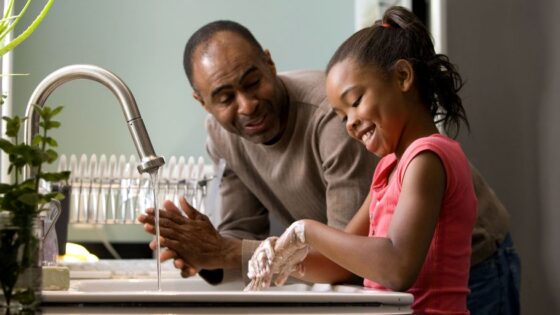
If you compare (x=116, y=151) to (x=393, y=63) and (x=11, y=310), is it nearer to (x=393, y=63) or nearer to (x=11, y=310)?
(x=393, y=63)

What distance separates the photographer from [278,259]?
1.17 metres

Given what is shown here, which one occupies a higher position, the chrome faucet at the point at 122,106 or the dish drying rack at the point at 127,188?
the chrome faucet at the point at 122,106

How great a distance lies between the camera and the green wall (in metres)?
3.06

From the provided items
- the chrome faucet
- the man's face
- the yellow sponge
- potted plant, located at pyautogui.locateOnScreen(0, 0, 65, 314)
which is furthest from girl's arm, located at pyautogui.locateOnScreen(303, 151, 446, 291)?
the man's face

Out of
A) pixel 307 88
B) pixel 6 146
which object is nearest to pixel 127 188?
pixel 307 88

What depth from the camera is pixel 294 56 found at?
3.12 m

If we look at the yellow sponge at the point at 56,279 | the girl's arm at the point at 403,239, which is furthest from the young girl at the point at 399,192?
the yellow sponge at the point at 56,279

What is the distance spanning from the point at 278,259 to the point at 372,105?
23cm

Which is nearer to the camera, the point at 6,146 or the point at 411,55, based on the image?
the point at 6,146

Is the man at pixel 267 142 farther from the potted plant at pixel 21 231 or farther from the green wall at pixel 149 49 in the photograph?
the green wall at pixel 149 49

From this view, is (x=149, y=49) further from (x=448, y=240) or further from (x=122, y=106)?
(x=448, y=240)

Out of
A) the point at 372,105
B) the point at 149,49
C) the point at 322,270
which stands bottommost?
the point at 322,270

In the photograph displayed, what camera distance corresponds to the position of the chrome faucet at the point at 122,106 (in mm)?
1119

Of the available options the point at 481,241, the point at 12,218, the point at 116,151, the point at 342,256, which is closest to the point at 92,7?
the point at 116,151
